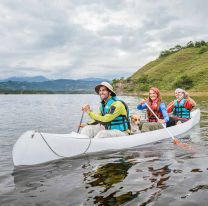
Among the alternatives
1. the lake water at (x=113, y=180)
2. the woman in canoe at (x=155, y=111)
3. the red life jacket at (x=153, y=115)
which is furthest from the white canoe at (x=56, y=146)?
the red life jacket at (x=153, y=115)

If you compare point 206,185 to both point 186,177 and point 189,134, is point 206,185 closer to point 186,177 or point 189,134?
point 186,177

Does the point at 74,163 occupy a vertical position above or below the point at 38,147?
below

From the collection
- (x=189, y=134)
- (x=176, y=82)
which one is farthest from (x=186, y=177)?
(x=176, y=82)

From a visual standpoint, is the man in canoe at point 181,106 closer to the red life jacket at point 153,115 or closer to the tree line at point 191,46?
the red life jacket at point 153,115

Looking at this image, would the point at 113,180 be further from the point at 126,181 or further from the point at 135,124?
the point at 135,124

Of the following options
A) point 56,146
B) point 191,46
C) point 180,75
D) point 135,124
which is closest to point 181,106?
point 135,124

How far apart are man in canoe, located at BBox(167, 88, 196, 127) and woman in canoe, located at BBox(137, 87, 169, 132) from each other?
2219 mm

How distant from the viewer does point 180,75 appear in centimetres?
9069

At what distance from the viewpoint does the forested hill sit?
3329 inches

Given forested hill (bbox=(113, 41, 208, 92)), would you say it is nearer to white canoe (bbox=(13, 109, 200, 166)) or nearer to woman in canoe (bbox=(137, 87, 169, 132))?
woman in canoe (bbox=(137, 87, 169, 132))

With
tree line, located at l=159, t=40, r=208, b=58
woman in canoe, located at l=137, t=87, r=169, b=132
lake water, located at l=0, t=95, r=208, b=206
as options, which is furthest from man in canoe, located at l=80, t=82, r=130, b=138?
tree line, located at l=159, t=40, r=208, b=58

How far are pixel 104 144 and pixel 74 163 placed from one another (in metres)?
1.45

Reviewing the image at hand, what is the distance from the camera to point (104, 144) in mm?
9727

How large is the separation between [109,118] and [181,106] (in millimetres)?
7509
